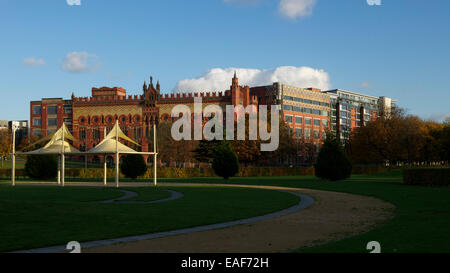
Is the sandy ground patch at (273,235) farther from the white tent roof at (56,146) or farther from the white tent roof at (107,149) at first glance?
the white tent roof at (56,146)

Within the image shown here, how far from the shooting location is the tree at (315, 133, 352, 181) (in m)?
44.0

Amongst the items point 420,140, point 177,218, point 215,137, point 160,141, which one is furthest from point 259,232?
point 160,141

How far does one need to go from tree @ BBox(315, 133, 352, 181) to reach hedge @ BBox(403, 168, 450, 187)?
21.7 ft

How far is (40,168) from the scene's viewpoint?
55.1m

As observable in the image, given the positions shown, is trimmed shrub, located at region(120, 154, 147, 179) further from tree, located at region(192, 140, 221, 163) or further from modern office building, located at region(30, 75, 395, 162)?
modern office building, located at region(30, 75, 395, 162)

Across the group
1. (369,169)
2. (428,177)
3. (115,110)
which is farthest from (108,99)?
(428,177)

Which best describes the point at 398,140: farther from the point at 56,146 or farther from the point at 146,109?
the point at 146,109

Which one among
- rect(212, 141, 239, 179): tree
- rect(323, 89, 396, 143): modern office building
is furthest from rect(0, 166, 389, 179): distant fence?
rect(323, 89, 396, 143): modern office building

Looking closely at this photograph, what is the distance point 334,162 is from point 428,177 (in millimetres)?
9476

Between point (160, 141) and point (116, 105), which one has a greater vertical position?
point (116, 105)

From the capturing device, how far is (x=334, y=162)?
44000 mm

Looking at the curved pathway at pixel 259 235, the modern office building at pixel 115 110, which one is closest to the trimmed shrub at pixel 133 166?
the curved pathway at pixel 259 235

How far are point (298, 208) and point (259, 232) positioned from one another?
745cm
